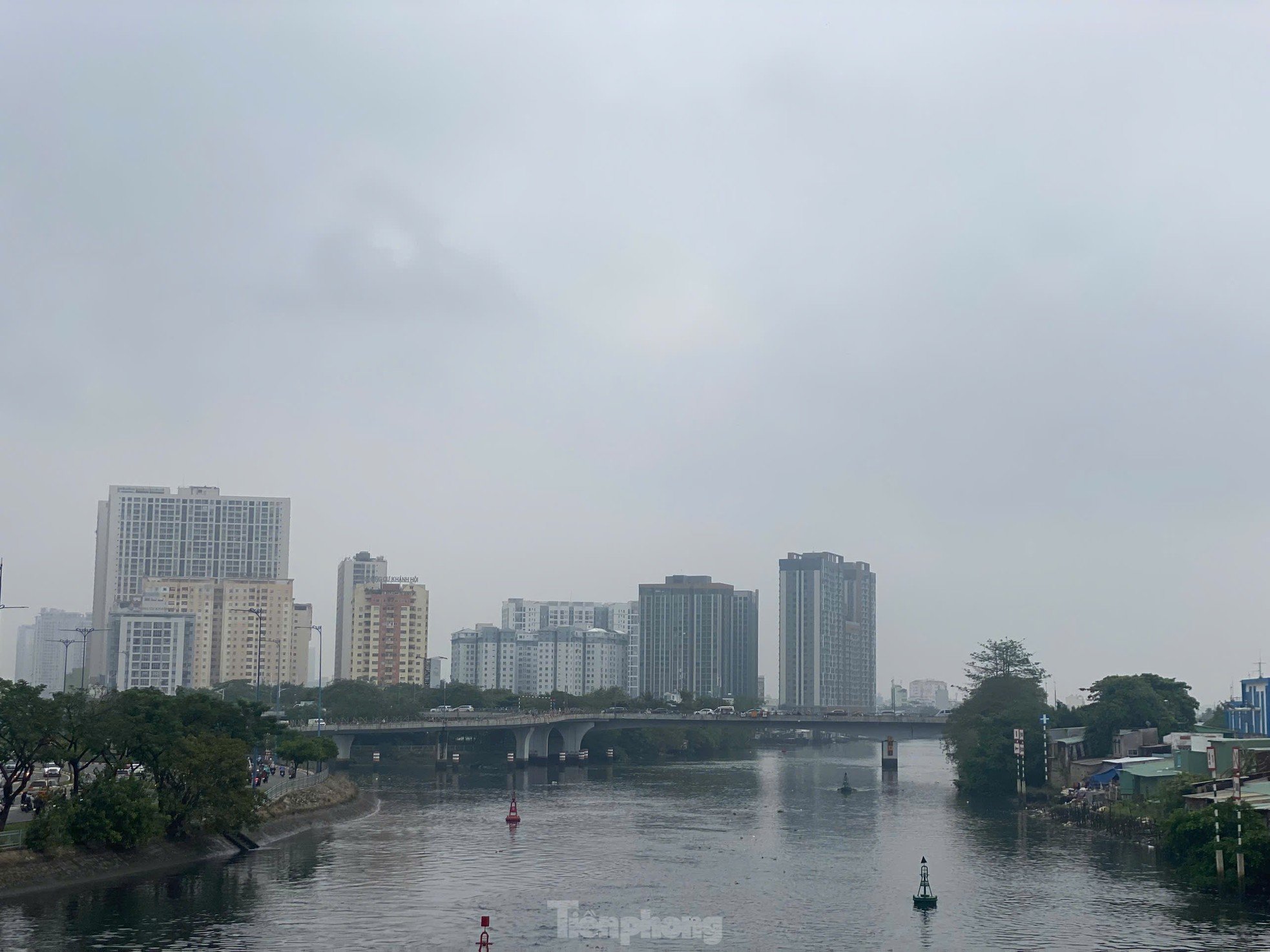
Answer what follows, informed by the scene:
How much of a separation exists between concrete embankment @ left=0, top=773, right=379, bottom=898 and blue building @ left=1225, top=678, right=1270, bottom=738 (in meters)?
81.2

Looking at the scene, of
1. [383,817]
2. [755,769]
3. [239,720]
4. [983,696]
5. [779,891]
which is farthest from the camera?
[755,769]

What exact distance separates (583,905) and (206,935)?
1667cm

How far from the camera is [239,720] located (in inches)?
3172

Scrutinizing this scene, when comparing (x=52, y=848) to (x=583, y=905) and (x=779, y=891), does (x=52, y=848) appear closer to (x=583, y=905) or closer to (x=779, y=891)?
(x=583, y=905)

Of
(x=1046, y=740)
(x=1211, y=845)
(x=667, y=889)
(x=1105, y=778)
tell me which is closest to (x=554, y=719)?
(x=1046, y=740)

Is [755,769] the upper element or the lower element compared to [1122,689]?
lower

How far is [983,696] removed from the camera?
425ft

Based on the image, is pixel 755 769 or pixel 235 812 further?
pixel 755 769

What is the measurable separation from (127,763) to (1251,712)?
98634mm

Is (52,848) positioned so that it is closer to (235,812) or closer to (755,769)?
(235,812)

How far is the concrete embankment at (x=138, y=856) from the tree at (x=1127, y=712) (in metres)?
69.5

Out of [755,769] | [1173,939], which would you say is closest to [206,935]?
[1173,939]

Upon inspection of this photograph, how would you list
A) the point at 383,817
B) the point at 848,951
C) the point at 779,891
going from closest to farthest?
the point at 848,951 → the point at 779,891 → the point at 383,817

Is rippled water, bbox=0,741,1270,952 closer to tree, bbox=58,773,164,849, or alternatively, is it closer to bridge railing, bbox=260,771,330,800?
tree, bbox=58,773,164,849
